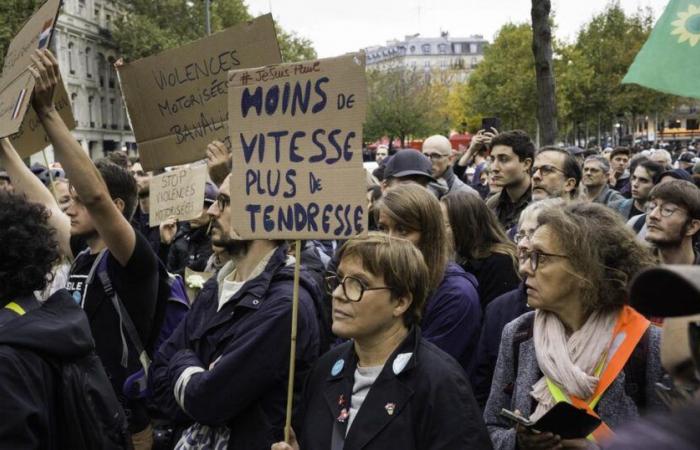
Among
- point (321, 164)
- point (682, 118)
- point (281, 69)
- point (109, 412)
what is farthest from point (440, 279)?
point (682, 118)

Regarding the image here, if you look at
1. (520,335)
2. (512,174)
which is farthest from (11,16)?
(520,335)

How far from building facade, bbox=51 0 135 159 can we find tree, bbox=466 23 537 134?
2180 cm

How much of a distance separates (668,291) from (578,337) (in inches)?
78.2

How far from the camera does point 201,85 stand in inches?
190

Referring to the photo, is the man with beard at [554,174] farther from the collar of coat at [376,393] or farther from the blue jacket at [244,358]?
the collar of coat at [376,393]

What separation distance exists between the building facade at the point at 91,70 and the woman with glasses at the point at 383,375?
1931 inches

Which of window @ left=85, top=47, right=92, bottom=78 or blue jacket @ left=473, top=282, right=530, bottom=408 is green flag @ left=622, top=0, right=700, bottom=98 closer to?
blue jacket @ left=473, top=282, right=530, bottom=408

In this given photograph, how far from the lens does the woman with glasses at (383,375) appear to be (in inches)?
108

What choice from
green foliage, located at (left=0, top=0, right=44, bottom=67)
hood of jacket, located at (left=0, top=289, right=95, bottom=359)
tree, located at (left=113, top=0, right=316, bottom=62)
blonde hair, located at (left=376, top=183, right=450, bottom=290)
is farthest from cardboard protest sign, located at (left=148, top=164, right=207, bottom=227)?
tree, located at (left=113, top=0, right=316, bottom=62)

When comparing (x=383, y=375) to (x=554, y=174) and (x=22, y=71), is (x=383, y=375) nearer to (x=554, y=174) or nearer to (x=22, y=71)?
(x=22, y=71)

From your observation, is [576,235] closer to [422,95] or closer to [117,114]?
[422,95]

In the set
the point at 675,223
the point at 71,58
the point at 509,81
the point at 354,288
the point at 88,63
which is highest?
the point at 71,58

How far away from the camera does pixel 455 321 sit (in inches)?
151

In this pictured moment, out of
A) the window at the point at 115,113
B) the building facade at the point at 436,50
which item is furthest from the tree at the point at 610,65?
the building facade at the point at 436,50
